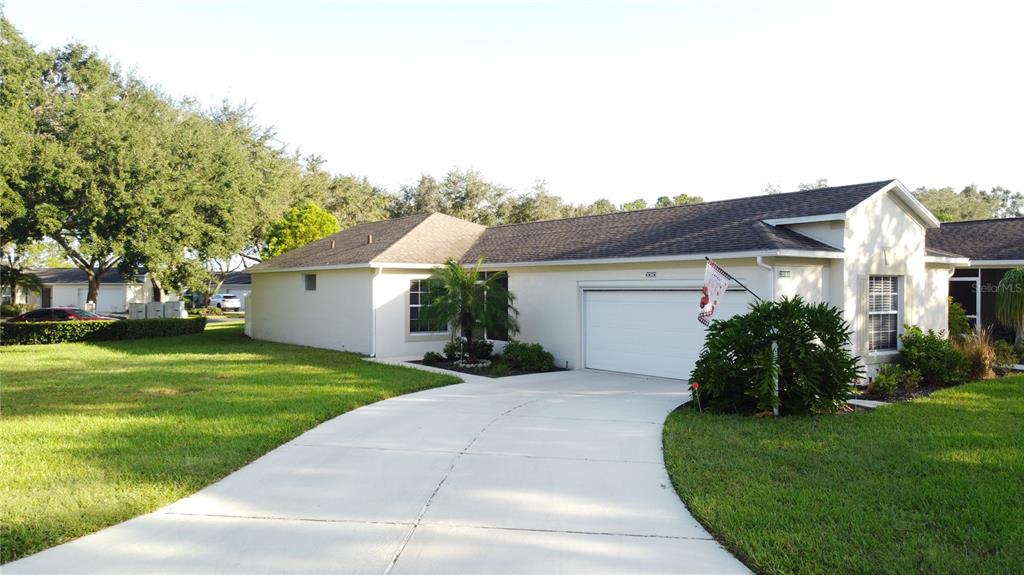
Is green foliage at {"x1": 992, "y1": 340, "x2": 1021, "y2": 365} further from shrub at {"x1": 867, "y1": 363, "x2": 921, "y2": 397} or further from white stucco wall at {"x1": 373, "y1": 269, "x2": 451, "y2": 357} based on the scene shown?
white stucco wall at {"x1": 373, "y1": 269, "x2": 451, "y2": 357}

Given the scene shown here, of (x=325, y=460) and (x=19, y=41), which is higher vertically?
(x=19, y=41)

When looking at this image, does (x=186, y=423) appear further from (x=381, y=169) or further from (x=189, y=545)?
(x=381, y=169)

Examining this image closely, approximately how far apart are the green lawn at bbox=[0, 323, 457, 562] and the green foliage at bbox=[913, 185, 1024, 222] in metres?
49.7

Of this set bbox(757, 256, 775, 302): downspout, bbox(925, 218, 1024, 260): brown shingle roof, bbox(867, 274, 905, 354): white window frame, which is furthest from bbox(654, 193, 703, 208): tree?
bbox(757, 256, 775, 302): downspout

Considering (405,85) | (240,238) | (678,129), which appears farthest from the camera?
(240,238)

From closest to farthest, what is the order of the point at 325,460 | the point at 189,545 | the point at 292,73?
1. the point at 189,545
2. the point at 325,460
3. the point at 292,73

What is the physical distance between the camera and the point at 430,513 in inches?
216

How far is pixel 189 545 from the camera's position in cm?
483

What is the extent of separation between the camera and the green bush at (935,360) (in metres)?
12.9

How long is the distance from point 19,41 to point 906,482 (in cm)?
2795

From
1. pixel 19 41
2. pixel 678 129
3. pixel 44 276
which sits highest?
pixel 19 41

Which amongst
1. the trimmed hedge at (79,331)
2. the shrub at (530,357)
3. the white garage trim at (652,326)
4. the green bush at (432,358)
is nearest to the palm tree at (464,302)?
the shrub at (530,357)

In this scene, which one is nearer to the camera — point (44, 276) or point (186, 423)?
point (186, 423)

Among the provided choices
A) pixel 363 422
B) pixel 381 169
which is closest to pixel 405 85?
pixel 363 422
